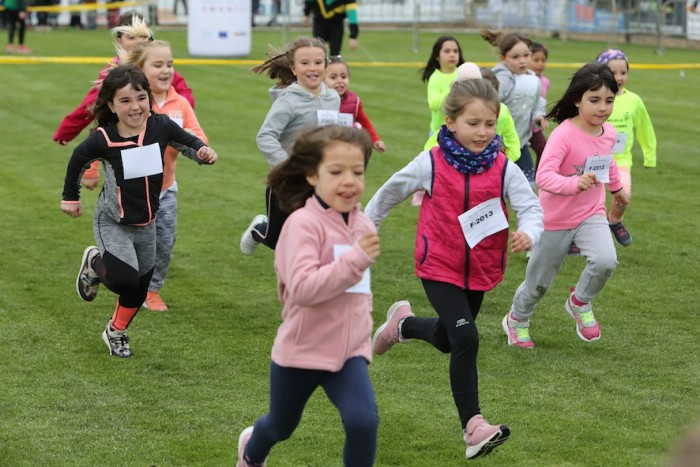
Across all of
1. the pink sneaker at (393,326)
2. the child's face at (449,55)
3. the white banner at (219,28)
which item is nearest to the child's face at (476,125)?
the pink sneaker at (393,326)

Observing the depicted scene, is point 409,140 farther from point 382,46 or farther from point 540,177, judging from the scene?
point 382,46

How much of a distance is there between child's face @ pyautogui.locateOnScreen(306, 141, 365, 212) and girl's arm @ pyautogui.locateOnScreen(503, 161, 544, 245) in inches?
59.8

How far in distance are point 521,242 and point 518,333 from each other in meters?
2.30

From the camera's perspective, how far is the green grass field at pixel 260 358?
610 cm

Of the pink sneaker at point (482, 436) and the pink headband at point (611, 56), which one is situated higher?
the pink headband at point (611, 56)

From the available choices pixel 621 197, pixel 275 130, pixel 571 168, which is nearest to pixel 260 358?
pixel 275 130

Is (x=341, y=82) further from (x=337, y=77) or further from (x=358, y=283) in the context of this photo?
(x=358, y=283)

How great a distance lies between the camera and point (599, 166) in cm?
738

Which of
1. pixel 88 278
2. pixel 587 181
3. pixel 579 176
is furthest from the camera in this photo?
pixel 88 278

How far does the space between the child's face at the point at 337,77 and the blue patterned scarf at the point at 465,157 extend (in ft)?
12.9

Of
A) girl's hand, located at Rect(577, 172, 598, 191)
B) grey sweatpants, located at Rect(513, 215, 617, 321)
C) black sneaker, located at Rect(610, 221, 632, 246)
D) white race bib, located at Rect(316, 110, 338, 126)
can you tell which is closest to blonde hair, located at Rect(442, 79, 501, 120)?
girl's hand, located at Rect(577, 172, 598, 191)

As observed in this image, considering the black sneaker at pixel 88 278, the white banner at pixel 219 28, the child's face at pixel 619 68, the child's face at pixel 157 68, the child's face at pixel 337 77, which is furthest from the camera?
the white banner at pixel 219 28

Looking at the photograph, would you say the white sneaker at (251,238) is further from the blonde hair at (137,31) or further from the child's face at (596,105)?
the child's face at (596,105)

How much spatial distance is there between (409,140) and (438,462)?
1143 cm
